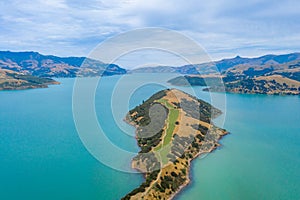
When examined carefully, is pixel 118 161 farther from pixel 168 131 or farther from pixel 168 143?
pixel 168 131

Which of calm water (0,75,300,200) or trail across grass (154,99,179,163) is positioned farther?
trail across grass (154,99,179,163)

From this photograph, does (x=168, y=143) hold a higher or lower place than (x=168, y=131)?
lower

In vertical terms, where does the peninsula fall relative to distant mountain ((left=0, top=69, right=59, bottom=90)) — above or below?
below

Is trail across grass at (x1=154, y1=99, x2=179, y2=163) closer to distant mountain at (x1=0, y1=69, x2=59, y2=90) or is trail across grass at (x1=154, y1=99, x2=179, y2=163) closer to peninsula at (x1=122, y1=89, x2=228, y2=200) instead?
peninsula at (x1=122, y1=89, x2=228, y2=200)

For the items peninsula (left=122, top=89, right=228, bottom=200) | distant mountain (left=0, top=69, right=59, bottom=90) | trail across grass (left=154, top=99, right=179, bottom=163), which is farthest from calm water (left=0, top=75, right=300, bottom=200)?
distant mountain (left=0, top=69, right=59, bottom=90)

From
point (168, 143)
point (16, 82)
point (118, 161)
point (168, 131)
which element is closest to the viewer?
point (118, 161)

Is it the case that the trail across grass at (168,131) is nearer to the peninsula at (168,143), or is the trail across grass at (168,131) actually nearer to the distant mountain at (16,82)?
the peninsula at (168,143)

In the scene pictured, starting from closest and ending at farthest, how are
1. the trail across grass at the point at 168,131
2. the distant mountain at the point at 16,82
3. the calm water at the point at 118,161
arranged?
1. the calm water at the point at 118,161
2. the trail across grass at the point at 168,131
3. the distant mountain at the point at 16,82

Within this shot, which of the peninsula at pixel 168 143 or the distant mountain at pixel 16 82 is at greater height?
the distant mountain at pixel 16 82

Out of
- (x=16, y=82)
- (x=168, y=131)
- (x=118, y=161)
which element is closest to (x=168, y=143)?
(x=168, y=131)

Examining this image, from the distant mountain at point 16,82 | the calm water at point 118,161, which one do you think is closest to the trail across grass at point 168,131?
the calm water at point 118,161
